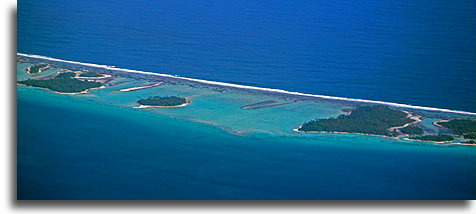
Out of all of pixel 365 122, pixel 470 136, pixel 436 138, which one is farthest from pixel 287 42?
pixel 470 136

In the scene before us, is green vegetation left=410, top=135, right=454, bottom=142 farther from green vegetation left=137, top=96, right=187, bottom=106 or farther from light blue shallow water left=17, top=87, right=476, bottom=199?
green vegetation left=137, top=96, right=187, bottom=106

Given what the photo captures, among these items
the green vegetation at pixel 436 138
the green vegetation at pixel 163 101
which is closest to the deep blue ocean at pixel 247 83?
the green vegetation at pixel 436 138

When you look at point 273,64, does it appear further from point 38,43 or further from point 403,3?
point 38,43

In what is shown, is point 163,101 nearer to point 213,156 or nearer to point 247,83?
point 247,83

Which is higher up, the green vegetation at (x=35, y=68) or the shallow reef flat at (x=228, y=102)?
the green vegetation at (x=35, y=68)

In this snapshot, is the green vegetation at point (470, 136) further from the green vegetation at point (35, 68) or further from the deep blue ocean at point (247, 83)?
the green vegetation at point (35, 68)

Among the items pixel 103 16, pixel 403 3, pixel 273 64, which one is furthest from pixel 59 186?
pixel 403 3

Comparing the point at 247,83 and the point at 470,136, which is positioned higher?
the point at 247,83
